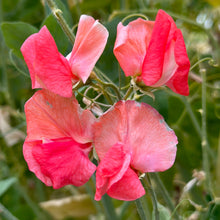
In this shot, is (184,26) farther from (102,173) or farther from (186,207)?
(102,173)

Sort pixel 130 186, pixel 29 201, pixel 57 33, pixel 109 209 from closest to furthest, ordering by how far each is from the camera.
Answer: pixel 130 186
pixel 57 33
pixel 109 209
pixel 29 201

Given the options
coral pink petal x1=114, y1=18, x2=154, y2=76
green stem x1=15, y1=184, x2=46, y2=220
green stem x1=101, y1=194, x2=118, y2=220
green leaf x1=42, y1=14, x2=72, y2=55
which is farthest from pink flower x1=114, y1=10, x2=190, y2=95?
green stem x1=15, y1=184, x2=46, y2=220

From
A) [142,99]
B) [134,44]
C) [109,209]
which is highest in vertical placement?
[134,44]

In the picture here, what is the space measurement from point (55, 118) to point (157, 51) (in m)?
0.09

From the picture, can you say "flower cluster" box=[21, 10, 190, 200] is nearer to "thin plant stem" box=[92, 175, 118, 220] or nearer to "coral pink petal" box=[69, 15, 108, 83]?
"coral pink petal" box=[69, 15, 108, 83]

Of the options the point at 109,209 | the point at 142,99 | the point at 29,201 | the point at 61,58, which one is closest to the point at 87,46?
the point at 61,58

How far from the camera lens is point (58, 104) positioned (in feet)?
1.05

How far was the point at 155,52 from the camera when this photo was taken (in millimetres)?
305

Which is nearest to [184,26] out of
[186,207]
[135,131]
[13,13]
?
[13,13]

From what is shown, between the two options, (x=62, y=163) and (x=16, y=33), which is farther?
(x=16, y=33)

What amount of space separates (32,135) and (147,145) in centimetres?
9

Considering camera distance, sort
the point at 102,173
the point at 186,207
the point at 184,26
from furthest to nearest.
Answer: the point at 184,26 < the point at 186,207 < the point at 102,173

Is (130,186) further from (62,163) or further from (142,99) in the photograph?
(142,99)

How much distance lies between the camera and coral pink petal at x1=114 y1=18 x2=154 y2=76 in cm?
32
